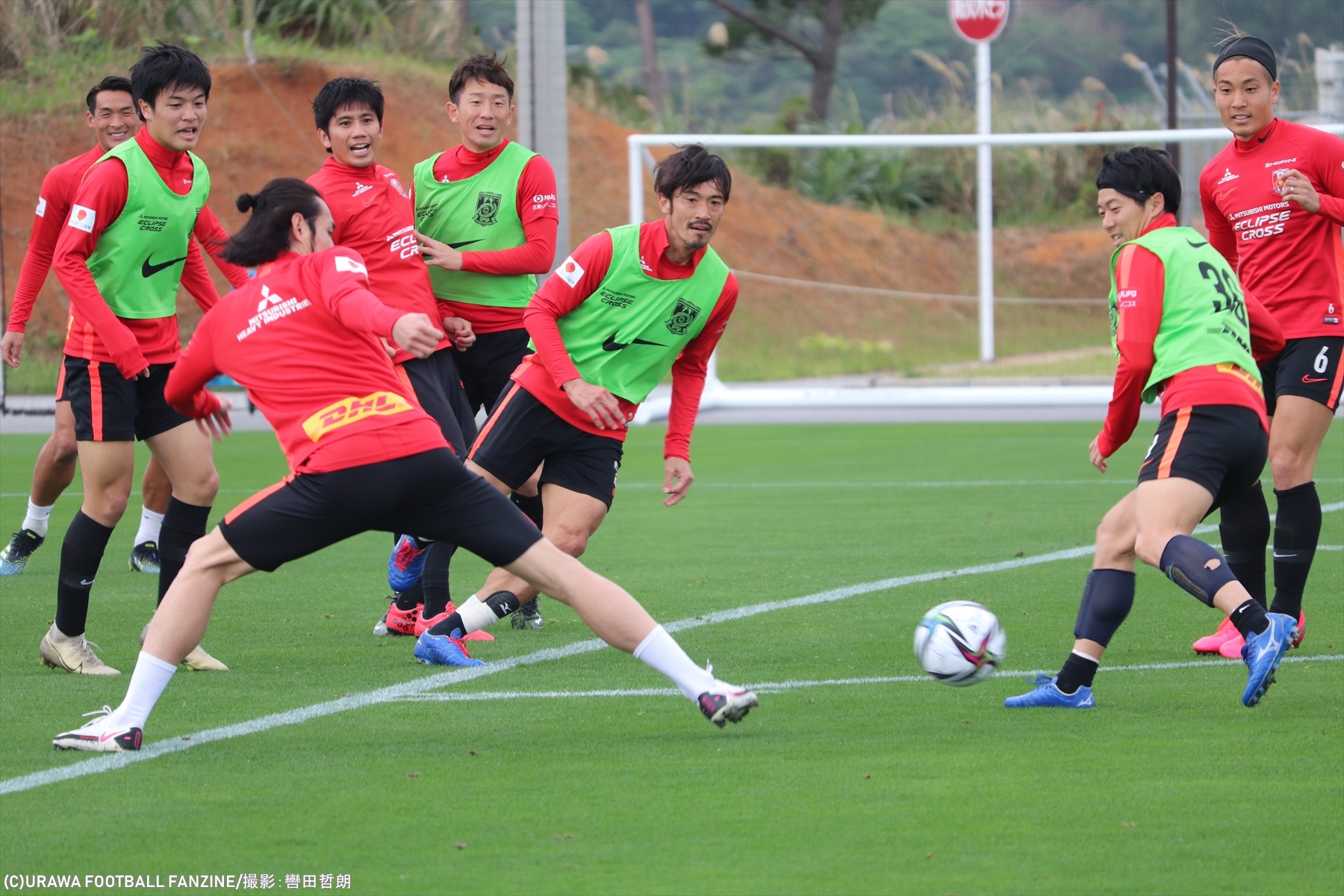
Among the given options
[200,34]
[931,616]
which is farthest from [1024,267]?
[931,616]

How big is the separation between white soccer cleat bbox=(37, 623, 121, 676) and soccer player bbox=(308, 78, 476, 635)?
3.89 ft

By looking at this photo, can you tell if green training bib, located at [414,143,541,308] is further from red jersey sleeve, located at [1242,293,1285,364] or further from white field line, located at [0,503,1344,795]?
red jersey sleeve, located at [1242,293,1285,364]

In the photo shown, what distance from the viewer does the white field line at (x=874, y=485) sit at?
38.4 feet

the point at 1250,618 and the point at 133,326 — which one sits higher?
the point at 133,326

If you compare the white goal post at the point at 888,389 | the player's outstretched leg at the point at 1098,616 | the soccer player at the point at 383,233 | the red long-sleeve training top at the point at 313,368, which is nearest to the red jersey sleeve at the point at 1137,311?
the player's outstretched leg at the point at 1098,616

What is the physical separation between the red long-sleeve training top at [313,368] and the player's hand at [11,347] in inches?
132

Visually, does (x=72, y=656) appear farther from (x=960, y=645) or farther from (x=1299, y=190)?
(x=1299, y=190)

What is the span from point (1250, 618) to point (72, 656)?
13.2 feet

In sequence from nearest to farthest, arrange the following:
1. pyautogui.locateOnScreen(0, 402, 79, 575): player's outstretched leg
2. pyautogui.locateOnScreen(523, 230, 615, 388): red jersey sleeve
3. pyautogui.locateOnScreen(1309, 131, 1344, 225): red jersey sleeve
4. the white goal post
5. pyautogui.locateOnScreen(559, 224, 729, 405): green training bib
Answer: pyautogui.locateOnScreen(523, 230, 615, 388): red jersey sleeve, pyautogui.locateOnScreen(559, 224, 729, 405): green training bib, pyautogui.locateOnScreen(1309, 131, 1344, 225): red jersey sleeve, pyautogui.locateOnScreen(0, 402, 79, 575): player's outstretched leg, the white goal post

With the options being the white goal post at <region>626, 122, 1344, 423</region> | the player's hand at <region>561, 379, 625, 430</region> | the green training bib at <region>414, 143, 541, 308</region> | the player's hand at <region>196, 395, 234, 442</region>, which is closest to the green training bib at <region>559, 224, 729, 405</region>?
the player's hand at <region>561, 379, 625, 430</region>

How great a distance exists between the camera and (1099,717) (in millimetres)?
5160

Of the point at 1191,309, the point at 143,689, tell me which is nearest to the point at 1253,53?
the point at 1191,309

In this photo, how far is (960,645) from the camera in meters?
5.34

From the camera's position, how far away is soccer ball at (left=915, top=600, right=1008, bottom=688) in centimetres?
532
